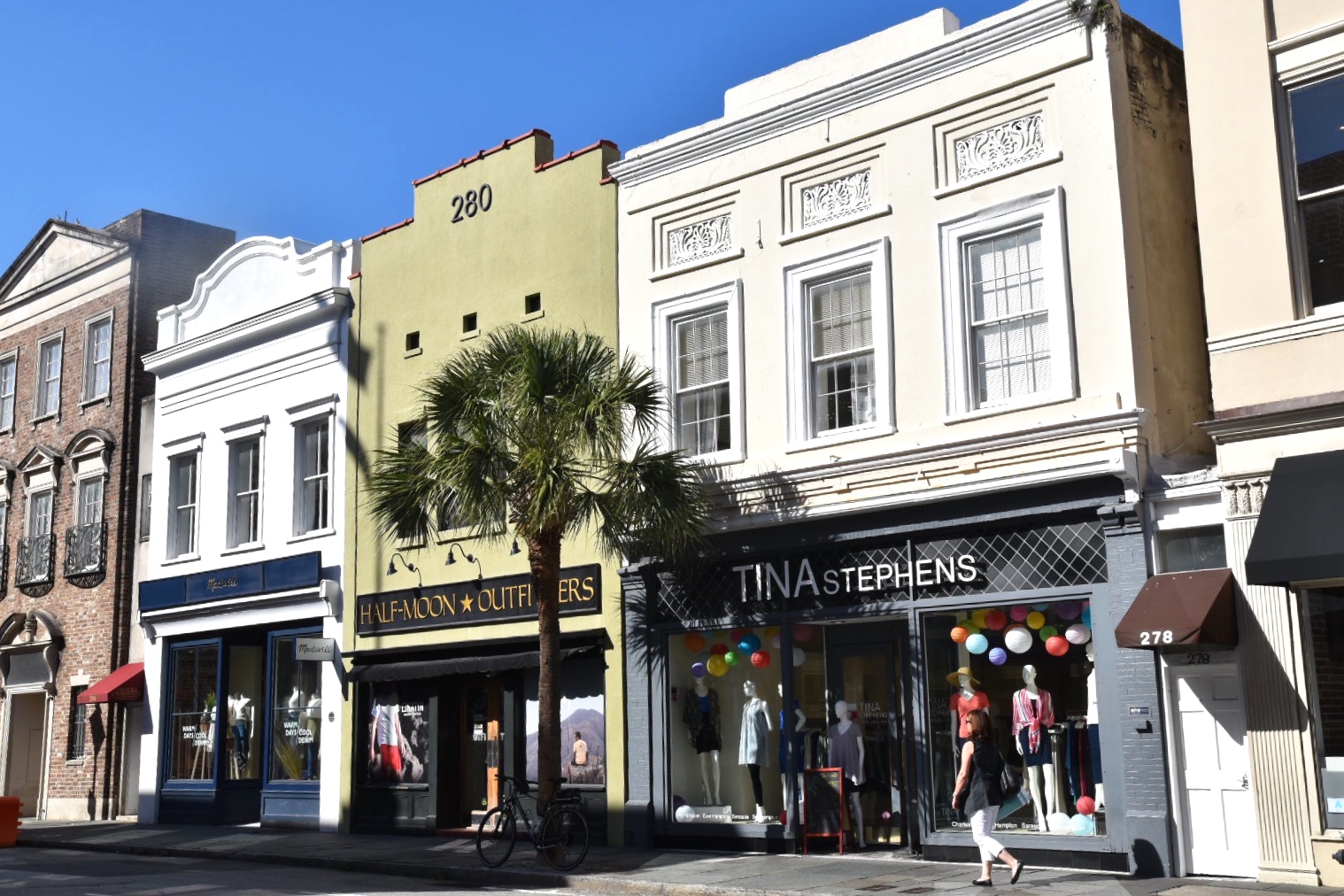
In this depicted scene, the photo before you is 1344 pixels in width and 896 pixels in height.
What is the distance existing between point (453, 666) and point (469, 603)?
3.28ft

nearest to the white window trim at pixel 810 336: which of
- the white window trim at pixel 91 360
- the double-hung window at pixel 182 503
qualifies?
the double-hung window at pixel 182 503

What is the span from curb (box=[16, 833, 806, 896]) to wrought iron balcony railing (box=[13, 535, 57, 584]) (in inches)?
373

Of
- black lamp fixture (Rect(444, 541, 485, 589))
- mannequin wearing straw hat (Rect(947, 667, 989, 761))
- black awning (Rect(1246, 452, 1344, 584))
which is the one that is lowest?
mannequin wearing straw hat (Rect(947, 667, 989, 761))

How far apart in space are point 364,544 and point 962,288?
10.9 m

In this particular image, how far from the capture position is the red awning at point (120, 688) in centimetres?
2586

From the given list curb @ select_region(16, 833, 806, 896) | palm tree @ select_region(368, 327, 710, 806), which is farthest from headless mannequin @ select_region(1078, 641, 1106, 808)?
palm tree @ select_region(368, 327, 710, 806)

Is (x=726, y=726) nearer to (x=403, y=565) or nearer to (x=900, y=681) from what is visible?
(x=900, y=681)

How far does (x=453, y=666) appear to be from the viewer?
20016 millimetres

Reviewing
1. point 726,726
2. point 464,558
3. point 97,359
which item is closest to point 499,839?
point 726,726

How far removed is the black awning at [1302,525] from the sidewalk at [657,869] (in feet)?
8.73

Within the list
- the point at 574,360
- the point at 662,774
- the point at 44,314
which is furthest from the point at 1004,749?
the point at 44,314

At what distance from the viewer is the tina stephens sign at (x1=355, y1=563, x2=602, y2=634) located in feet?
62.6

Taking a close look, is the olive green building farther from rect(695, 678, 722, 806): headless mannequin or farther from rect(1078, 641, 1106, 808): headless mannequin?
rect(1078, 641, 1106, 808): headless mannequin

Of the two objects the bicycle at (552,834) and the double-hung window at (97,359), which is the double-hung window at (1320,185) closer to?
the bicycle at (552,834)
